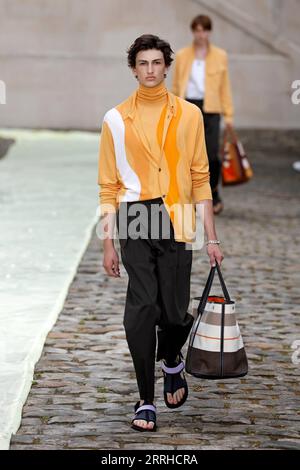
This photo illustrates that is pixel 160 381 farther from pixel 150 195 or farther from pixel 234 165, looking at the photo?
pixel 234 165

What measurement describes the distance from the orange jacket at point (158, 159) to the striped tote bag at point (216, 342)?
335mm

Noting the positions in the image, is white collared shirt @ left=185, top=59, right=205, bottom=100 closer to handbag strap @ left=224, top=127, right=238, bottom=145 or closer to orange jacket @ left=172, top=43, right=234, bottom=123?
orange jacket @ left=172, top=43, right=234, bottom=123

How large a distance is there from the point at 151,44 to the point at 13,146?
1597 cm

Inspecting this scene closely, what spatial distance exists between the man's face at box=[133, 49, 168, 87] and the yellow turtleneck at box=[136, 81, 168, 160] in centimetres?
3

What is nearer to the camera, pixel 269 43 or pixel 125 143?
pixel 125 143

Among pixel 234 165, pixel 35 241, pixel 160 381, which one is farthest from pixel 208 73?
pixel 160 381

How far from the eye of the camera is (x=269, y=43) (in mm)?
23812

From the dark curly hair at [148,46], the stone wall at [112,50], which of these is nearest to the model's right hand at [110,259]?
the dark curly hair at [148,46]

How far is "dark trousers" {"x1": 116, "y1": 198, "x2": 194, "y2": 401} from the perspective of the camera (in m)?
6.05

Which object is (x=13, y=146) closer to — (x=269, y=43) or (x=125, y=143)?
(x=269, y=43)

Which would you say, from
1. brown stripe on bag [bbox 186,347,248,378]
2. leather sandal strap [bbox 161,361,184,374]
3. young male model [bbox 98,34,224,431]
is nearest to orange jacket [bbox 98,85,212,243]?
young male model [bbox 98,34,224,431]

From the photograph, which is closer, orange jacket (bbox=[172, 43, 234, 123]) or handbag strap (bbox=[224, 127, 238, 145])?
orange jacket (bbox=[172, 43, 234, 123])

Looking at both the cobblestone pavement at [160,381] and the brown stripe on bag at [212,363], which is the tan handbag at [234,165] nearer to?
the cobblestone pavement at [160,381]
